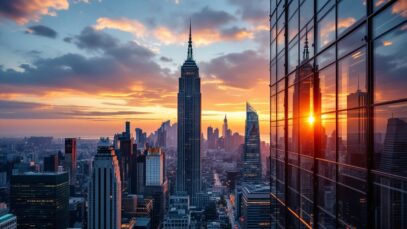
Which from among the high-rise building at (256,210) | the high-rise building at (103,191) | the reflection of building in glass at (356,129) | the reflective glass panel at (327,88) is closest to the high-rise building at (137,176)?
the high-rise building at (256,210)

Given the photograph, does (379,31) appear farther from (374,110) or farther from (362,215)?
(362,215)

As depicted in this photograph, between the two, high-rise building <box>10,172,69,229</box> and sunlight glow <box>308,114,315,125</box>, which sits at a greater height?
sunlight glow <box>308,114,315,125</box>

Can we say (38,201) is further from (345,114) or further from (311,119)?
(345,114)

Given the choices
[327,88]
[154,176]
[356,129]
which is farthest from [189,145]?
[356,129]

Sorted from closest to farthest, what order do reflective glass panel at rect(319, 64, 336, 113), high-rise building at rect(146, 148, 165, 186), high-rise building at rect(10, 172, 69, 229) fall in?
reflective glass panel at rect(319, 64, 336, 113) < high-rise building at rect(10, 172, 69, 229) < high-rise building at rect(146, 148, 165, 186)

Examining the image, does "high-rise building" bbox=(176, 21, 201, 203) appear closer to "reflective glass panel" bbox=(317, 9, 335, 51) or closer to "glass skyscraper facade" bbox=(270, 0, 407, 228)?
"glass skyscraper facade" bbox=(270, 0, 407, 228)

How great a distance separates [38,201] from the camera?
112438 mm

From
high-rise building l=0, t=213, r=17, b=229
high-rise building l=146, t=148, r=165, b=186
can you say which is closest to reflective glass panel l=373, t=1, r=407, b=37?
high-rise building l=0, t=213, r=17, b=229

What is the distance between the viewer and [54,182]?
11356 centimetres

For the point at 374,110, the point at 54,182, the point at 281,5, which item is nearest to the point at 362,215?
the point at 374,110

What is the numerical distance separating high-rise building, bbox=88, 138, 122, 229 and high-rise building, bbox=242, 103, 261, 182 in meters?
81.6

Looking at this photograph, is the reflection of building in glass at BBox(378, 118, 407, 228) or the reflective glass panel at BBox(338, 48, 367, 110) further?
the reflective glass panel at BBox(338, 48, 367, 110)

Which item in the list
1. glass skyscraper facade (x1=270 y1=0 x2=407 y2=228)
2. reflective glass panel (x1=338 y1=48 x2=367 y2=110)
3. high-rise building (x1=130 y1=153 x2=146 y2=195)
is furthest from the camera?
high-rise building (x1=130 y1=153 x2=146 y2=195)

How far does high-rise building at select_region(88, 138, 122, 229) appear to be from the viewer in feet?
259
